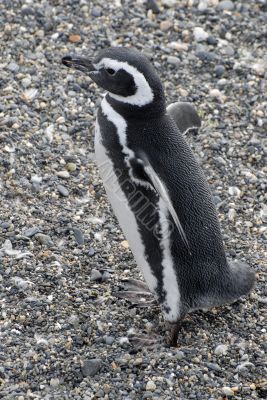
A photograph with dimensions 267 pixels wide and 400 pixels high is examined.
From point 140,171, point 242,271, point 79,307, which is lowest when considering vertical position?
point 79,307

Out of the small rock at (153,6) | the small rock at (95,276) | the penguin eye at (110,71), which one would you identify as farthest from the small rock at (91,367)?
the small rock at (153,6)

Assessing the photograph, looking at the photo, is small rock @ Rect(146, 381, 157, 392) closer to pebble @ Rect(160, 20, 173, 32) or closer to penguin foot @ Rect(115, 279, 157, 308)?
penguin foot @ Rect(115, 279, 157, 308)

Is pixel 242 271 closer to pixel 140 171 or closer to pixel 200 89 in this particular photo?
pixel 140 171

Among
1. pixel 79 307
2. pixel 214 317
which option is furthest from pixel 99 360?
pixel 214 317

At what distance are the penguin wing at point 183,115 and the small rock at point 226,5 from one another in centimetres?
192

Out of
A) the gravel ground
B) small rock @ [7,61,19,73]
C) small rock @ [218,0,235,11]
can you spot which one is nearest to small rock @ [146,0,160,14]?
the gravel ground

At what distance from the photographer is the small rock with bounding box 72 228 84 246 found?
465 cm

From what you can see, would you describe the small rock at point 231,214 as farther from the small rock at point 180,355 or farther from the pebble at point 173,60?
the pebble at point 173,60

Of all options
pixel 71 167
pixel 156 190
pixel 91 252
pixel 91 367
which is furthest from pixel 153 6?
pixel 91 367

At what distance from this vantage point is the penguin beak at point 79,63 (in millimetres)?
4118

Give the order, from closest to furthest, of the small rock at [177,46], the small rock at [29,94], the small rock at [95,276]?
the small rock at [95,276] → the small rock at [29,94] → the small rock at [177,46]

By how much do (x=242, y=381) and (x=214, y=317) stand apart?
0.43 metres

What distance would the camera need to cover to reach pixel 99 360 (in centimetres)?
393

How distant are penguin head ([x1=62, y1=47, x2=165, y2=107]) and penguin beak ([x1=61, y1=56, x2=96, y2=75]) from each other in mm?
79
